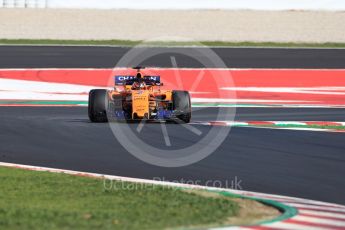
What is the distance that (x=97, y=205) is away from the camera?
11305mm

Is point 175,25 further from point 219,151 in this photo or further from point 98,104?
point 219,151

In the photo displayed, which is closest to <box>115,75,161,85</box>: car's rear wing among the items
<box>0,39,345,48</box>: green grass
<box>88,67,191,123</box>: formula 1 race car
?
<box>88,67,191,123</box>: formula 1 race car

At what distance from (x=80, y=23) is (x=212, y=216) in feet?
161

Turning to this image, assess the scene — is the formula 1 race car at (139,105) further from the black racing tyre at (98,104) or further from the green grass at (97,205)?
the green grass at (97,205)

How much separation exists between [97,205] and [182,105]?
31.8ft

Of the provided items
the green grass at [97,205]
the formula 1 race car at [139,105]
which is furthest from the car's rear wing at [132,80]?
the green grass at [97,205]

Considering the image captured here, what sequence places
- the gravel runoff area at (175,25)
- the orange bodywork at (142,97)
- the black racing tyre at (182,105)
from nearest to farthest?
the orange bodywork at (142,97)
the black racing tyre at (182,105)
the gravel runoff area at (175,25)

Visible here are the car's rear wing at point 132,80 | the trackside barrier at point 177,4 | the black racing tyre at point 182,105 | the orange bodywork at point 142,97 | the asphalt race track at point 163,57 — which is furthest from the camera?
the trackside barrier at point 177,4

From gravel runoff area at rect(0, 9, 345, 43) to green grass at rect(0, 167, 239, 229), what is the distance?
4053 centimetres

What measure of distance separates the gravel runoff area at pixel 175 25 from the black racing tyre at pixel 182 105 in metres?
32.3

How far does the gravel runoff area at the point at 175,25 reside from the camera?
55469 mm

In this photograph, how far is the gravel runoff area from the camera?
55.5m

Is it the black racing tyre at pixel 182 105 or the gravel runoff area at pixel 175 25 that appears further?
the gravel runoff area at pixel 175 25

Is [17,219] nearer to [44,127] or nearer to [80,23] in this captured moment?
[44,127]
